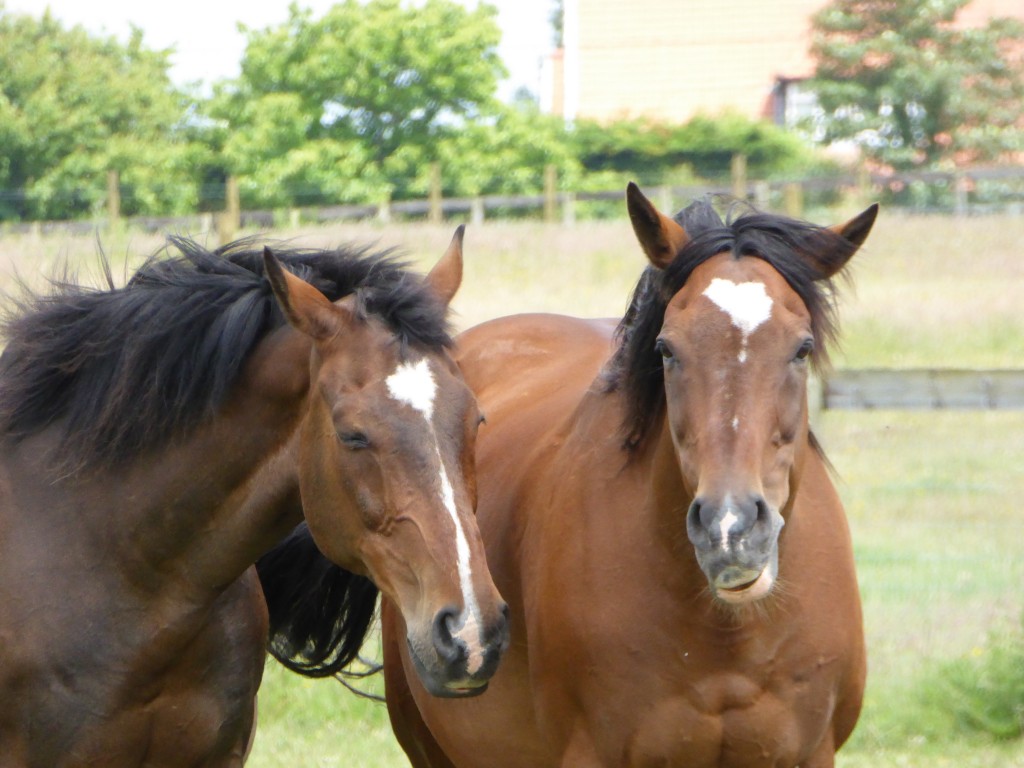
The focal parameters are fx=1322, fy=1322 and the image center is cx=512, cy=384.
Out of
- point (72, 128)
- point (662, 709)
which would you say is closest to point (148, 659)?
point (662, 709)

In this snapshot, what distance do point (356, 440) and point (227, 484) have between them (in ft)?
1.68

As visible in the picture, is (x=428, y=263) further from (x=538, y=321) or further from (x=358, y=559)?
(x=358, y=559)

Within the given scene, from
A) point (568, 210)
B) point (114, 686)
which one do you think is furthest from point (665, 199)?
point (114, 686)

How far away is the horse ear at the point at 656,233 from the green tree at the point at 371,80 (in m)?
24.9

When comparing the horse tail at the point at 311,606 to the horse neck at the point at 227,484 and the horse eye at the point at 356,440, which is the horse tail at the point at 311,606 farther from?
the horse eye at the point at 356,440

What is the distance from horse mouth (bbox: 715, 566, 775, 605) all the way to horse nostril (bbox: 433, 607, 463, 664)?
0.58 m

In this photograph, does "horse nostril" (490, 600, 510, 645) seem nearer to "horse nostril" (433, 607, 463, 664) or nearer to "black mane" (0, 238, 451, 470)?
"horse nostril" (433, 607, 463, 664)

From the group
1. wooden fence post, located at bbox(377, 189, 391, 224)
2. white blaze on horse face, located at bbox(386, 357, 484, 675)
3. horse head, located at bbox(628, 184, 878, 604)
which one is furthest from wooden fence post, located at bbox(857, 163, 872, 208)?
white blaze on horse face, located at bbox(386, 357, 484, 675)

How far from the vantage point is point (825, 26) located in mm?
30188

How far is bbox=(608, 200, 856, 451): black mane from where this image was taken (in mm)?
3219

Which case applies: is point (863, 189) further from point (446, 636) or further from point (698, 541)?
point (446, 636)

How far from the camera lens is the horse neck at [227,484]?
3.21 metres

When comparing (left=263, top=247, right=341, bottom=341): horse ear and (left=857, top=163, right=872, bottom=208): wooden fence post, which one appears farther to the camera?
(left=857, top=163, right=872, bottom=208): wooden fence post

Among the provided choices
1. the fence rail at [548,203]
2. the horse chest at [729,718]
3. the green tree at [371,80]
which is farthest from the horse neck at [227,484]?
the green tree at [371,80]
